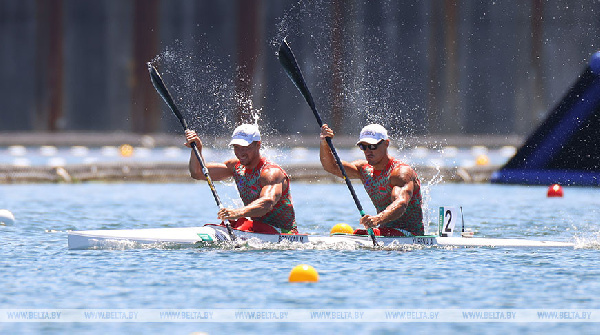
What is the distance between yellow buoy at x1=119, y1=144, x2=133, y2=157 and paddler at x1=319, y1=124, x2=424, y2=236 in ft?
63.1

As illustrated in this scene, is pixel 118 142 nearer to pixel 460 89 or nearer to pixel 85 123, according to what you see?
pixel 85 123

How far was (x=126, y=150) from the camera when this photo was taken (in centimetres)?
3197

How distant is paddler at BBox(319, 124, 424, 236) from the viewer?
11961mm

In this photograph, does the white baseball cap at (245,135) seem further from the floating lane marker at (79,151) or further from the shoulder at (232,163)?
the floating lane marker at (79,151)

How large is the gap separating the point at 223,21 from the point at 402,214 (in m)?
21.9

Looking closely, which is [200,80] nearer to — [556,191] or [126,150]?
[126,150]

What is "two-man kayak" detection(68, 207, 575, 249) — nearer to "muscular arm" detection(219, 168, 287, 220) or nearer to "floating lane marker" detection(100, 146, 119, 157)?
"muscular arm" detection(219, 168, 287, 220)

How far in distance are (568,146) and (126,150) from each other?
1425cm

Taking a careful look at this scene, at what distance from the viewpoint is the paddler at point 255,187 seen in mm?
11938

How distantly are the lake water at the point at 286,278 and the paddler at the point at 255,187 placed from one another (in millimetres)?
380

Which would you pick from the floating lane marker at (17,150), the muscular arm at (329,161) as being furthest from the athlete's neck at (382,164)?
the floating lane marker at (17,150)

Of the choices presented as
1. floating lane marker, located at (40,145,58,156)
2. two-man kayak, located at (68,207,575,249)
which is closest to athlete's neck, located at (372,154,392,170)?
two-man kayak, located at (68,207,575,249)

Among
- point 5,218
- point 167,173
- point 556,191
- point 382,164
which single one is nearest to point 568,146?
point 556,191

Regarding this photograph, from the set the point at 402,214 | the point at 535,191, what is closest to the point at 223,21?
the point at 535,191
